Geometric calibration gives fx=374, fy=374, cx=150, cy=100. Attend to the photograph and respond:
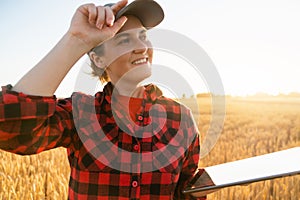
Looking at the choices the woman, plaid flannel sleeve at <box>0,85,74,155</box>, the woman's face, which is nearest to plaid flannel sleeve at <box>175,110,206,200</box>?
the woman

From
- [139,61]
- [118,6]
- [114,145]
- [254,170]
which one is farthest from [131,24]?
[254,170]

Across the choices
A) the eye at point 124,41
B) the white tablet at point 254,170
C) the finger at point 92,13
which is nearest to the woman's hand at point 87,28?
the finger at point 92,13

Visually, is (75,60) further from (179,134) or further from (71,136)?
(179,134)

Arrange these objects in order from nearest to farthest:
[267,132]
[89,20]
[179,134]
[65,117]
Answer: [89,20]
[65,117]
[179,134]
[267,132]

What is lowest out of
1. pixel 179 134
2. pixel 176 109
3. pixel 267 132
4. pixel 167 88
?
pixel 179 134

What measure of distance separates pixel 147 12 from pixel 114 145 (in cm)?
59

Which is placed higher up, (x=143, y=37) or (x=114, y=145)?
(x=143, y=37)

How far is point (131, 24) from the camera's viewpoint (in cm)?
161

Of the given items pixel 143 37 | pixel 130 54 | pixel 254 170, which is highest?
pixel 143 37

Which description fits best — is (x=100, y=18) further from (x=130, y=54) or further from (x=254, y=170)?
(x=254, y=170)

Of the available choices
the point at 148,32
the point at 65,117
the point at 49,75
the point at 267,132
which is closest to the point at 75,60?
the point at 49,75

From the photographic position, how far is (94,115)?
4.98 feet

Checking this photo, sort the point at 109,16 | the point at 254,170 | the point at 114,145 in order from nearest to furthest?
the point at 109,16, the point at 254,170, the point at 114,145

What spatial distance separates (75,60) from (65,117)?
29cm
